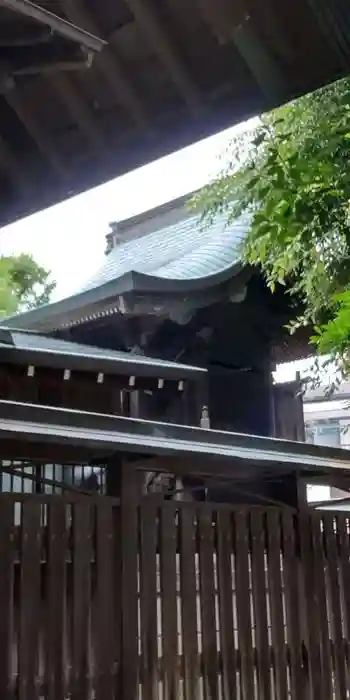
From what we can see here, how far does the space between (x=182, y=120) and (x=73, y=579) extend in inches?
93.0

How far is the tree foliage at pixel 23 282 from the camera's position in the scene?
45.6ft

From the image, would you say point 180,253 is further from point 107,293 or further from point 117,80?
point 117,80

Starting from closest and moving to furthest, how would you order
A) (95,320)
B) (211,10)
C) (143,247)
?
(211,10)
(95,320)
(143,247)

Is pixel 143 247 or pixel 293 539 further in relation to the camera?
pixel 143 247

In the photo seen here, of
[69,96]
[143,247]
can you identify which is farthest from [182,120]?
[143,247]

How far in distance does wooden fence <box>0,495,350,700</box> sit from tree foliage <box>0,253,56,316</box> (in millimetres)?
9672

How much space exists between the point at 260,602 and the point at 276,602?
0.17 m

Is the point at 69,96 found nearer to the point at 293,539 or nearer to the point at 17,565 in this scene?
the point at 17,565

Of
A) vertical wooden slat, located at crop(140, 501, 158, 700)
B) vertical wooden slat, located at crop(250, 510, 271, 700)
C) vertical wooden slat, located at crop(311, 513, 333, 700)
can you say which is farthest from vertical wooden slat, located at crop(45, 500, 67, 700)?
vertical wooden slat, located at crop(311, 513, 333, 700)

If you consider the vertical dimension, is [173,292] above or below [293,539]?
above

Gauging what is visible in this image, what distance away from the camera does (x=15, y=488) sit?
6496mm

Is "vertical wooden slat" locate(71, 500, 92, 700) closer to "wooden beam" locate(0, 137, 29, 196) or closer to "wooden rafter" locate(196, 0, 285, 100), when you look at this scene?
"wooden beam" locate(0, 137, 29, 196)

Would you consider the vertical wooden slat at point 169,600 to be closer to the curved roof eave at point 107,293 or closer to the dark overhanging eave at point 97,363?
the dark overhanging eave at point 97,363

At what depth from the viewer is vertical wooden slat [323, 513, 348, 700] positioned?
201 inches
